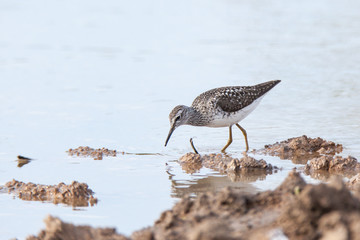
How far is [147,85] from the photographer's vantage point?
12219 millimetres

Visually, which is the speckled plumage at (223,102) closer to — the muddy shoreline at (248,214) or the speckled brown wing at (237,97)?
the speckled brown wing at (237,97)

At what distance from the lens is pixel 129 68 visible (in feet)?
43.9

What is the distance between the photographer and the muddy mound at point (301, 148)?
846 centimetres

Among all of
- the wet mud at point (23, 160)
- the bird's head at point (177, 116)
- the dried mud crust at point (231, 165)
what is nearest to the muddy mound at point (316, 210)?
the dried mud crust at point (231, 165)

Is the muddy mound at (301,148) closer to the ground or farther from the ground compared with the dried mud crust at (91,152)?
closer to the ground

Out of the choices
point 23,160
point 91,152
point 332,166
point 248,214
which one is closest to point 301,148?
point 332,166

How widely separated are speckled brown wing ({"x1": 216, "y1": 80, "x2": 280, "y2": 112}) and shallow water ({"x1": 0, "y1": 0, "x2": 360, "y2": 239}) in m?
0.59

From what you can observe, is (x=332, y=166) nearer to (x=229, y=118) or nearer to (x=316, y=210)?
(x=229, y=118)

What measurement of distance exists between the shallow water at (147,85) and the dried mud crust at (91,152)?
0.54ft

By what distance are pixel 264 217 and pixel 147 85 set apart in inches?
318

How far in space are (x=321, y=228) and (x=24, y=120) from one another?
24.2ft

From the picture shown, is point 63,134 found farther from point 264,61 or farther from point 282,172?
point 264,61

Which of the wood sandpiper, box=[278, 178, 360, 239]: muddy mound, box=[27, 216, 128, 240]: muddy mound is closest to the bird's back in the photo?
the wood sandpiper

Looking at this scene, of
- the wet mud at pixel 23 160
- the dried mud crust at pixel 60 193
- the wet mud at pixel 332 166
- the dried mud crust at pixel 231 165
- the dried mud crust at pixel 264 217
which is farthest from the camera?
the wet mud at pixel 23 160
